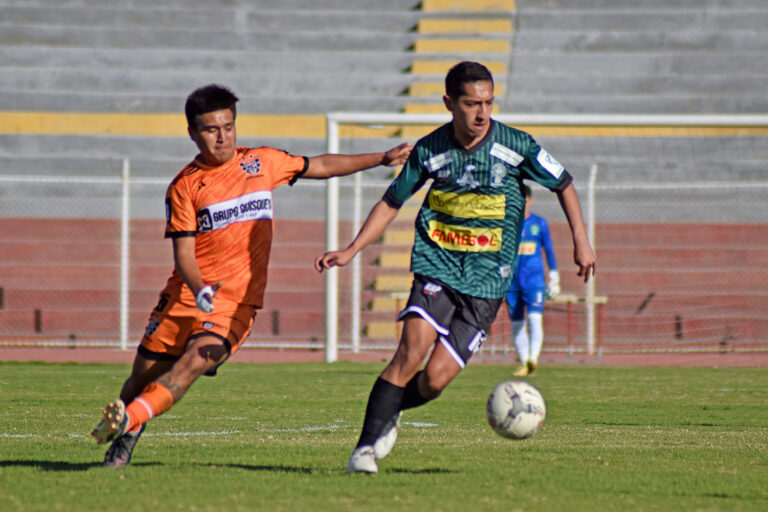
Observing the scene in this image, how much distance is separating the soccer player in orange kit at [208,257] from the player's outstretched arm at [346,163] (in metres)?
0.30

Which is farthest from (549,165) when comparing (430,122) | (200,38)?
(200,38)

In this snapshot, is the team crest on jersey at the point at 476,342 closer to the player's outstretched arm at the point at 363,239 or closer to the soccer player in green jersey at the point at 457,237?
the soccer player in green jersey at the point at 457,237

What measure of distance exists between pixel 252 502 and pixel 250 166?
1.90m

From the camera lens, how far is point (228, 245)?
5.30 meters

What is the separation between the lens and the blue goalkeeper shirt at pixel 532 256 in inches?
490

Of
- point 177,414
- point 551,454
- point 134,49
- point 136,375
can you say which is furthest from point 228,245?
point 134,49

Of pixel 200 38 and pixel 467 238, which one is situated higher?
pixel 200 38

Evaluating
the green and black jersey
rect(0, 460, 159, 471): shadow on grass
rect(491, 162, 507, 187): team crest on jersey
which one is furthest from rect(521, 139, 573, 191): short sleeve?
rect(0, 460, 159, 471): shadow on grass

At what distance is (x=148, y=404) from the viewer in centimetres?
494

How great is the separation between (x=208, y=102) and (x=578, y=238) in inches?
72.8

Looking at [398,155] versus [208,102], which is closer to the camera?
[208,102]

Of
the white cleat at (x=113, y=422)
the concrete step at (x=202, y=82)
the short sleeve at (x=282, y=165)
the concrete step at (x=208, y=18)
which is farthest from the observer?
the concrete step at (x=208, y=18)

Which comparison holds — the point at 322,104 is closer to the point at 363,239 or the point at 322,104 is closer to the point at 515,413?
the point at 363,239

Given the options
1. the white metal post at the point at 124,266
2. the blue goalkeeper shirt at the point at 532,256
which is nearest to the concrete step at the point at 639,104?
the white metal post at the point at 124,266
